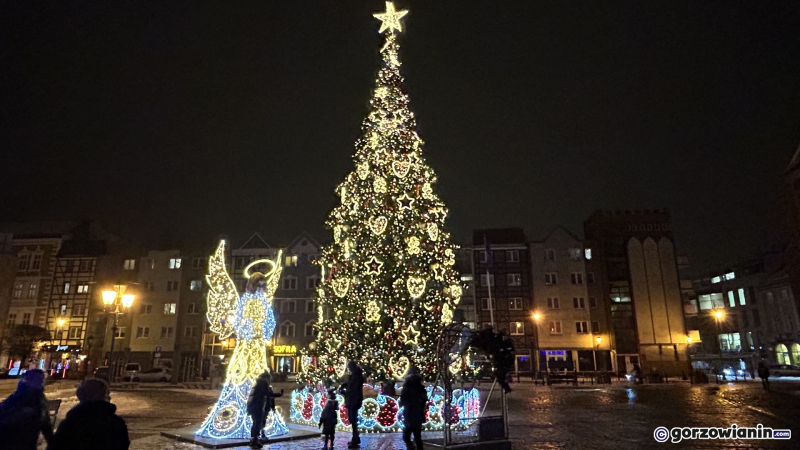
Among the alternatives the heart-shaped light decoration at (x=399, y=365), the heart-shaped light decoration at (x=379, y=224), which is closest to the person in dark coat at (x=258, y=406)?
the heart-shaped light decoration at (x=399, y=365)

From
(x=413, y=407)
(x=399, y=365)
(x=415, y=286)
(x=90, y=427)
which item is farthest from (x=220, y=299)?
(x=90, y=427)

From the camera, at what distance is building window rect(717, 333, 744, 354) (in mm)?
66537

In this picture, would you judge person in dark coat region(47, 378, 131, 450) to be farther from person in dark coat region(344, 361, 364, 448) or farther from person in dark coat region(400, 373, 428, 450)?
person in dark coat region(344, 361, 364, 448)

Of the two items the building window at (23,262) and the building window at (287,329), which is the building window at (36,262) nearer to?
the building window at (23,262)

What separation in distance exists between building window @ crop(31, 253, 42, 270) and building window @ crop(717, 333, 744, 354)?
87.5 metres

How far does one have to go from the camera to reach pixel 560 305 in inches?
2018

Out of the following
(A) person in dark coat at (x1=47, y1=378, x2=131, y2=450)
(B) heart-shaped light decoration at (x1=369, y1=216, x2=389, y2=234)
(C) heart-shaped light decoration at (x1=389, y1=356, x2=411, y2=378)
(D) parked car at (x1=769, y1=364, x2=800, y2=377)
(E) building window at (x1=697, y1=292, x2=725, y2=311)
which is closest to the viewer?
(A) person in dark coat at (x1=47, y1=378, x2=131, y2=450)

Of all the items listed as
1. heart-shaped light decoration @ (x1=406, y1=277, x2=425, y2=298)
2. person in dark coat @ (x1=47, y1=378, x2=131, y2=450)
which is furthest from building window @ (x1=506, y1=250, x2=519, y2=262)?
person in dark coat @ (x1=47, y1=378, x2=131, y2=450)

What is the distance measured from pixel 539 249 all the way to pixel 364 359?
Result: 41.1 m

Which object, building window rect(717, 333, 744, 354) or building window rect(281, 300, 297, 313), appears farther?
building window rect(717, 333, 744, 354)

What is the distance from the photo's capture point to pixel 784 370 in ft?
164

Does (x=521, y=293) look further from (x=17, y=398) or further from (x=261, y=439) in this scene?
(x=17, y=398)

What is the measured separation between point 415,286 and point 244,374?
18.7 feet

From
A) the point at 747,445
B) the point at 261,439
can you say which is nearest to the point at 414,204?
the point at 261,439
